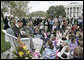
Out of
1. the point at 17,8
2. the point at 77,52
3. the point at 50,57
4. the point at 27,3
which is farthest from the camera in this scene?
the point at 27,3

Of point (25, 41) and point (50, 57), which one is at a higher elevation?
point (25, 41)

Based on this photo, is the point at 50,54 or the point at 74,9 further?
the point at 74,9

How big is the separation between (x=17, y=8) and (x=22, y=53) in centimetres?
2745

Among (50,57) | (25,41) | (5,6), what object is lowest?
(50,57)

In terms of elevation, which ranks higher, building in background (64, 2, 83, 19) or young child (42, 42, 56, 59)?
building in background (64, 2, 83, 19)

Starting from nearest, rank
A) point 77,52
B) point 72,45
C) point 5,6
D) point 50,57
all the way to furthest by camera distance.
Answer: point 77,52, point 50,57, point 72,45, point 5,6

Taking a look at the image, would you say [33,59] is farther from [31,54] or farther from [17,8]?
[17,8]

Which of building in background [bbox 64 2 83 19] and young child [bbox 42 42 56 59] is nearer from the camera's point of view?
young child [bbox 42 42 56 59]

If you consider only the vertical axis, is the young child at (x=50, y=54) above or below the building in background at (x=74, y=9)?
below

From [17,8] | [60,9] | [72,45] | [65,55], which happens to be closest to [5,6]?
[17,8]

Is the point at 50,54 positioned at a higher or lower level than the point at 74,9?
lower

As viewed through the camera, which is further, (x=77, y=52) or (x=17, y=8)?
(x=17, y=8)

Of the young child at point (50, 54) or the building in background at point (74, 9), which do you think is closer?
the young child at point (50, 54)

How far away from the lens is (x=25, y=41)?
5.77m
